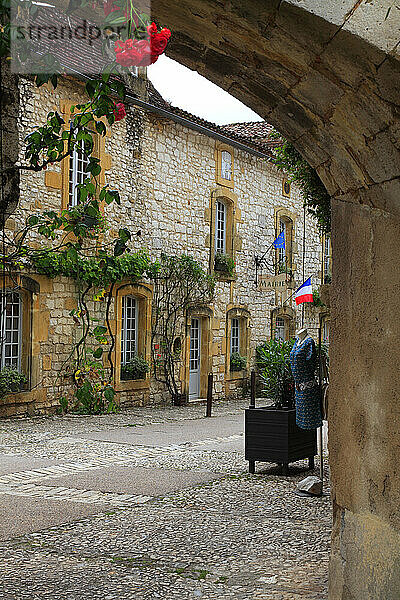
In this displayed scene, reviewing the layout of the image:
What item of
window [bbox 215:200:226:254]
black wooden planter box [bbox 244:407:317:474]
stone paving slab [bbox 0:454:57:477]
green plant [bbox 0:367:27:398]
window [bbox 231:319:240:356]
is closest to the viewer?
black wooden planter box [bbox 244:407:317:474]

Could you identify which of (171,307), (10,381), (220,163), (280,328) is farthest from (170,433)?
(280,328)

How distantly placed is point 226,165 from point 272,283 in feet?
10.1

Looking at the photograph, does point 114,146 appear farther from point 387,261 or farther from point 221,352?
point 387,261

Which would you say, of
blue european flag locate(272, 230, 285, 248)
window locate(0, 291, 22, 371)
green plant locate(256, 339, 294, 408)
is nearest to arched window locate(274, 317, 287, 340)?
blue european flag locate(272, 230, 285, 248)

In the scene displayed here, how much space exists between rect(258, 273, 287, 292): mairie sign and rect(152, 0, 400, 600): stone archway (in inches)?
569

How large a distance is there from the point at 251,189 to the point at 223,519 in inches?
538

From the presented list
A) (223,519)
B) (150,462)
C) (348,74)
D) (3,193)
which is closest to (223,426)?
(150,462)

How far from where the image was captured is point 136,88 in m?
14.7

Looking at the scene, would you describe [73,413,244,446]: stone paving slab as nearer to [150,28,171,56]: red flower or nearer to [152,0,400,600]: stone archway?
[152,0,400,600]: stone archway

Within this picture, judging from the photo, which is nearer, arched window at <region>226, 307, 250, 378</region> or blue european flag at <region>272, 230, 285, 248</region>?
arched window at <region>226, 307, 250, 378</region>

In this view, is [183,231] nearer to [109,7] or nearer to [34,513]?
[34,513]

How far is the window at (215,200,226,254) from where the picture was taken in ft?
57.9

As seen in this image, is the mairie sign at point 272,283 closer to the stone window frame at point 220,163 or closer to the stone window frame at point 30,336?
the stone window frame at point 220,163

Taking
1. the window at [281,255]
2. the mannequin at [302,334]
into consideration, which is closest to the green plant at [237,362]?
the window at [281,255]
